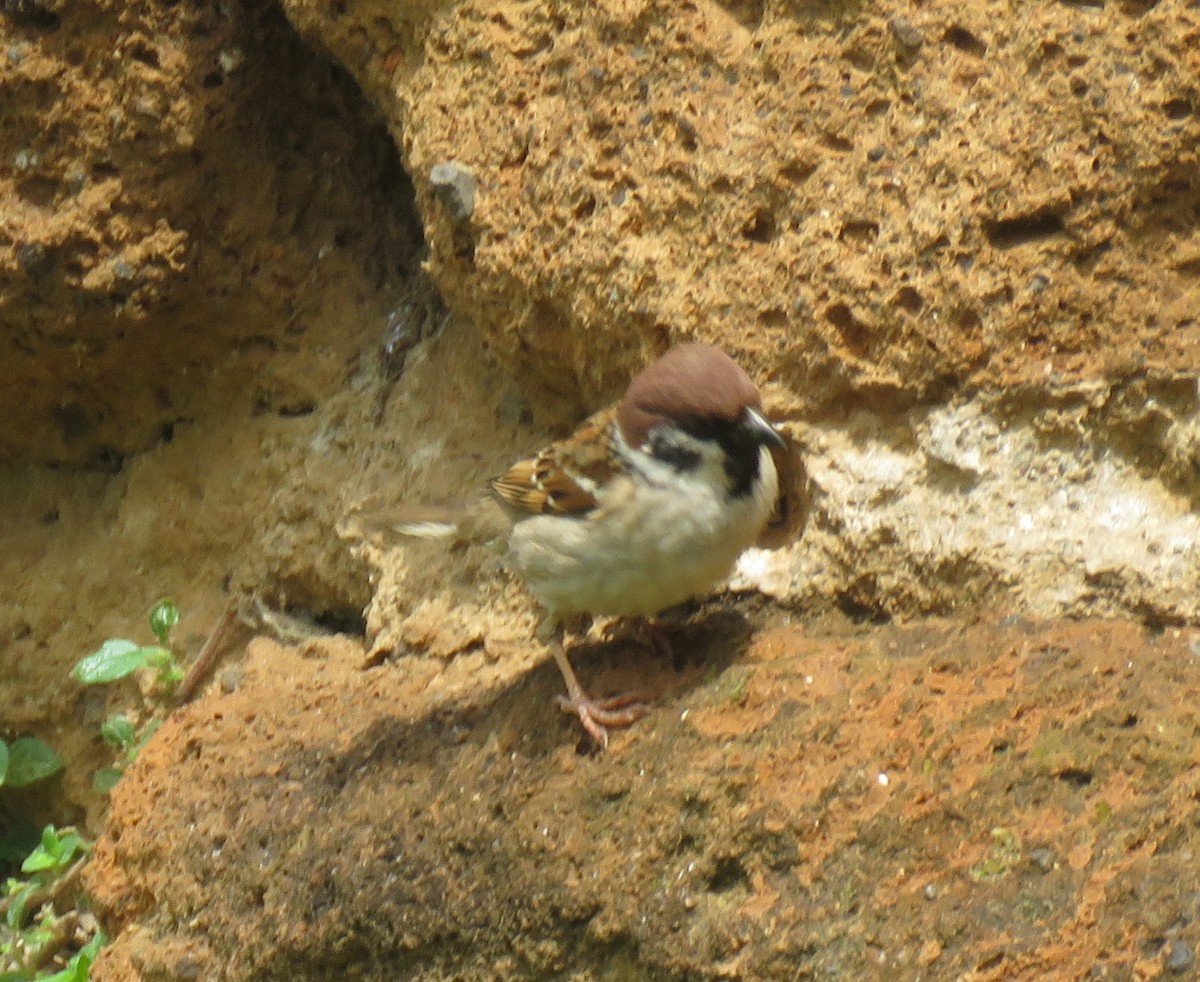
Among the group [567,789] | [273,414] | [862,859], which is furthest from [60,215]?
[862,859]

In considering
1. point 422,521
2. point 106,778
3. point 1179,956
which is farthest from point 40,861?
point 1179,956

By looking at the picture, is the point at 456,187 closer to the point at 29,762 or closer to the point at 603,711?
the point at 603,711

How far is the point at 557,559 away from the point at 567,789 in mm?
551

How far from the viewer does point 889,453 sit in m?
3.00

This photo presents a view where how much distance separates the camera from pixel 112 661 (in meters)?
3.82

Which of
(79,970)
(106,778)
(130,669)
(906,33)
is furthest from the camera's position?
(106,778)

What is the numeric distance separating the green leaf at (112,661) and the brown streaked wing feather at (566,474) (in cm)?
124

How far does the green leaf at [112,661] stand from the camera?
379 cm

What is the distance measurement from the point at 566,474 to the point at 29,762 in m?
2.10

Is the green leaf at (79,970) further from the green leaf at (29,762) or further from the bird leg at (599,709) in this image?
the bird leg at (599,709)

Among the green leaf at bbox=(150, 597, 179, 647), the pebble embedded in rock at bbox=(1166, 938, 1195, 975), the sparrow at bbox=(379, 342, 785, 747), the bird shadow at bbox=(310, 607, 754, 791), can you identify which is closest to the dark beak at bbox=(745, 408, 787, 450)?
the sparrow at bbox=(379, 342, 785, 747)

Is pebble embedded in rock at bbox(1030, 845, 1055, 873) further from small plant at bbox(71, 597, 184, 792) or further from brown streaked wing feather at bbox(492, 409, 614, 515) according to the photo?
small plant at bbox(71, 597, 184, 792)

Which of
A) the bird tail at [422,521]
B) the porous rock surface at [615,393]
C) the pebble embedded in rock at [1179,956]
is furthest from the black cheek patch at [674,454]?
the pebble embedded in rock at [1179,956]

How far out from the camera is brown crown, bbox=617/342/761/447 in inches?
110
